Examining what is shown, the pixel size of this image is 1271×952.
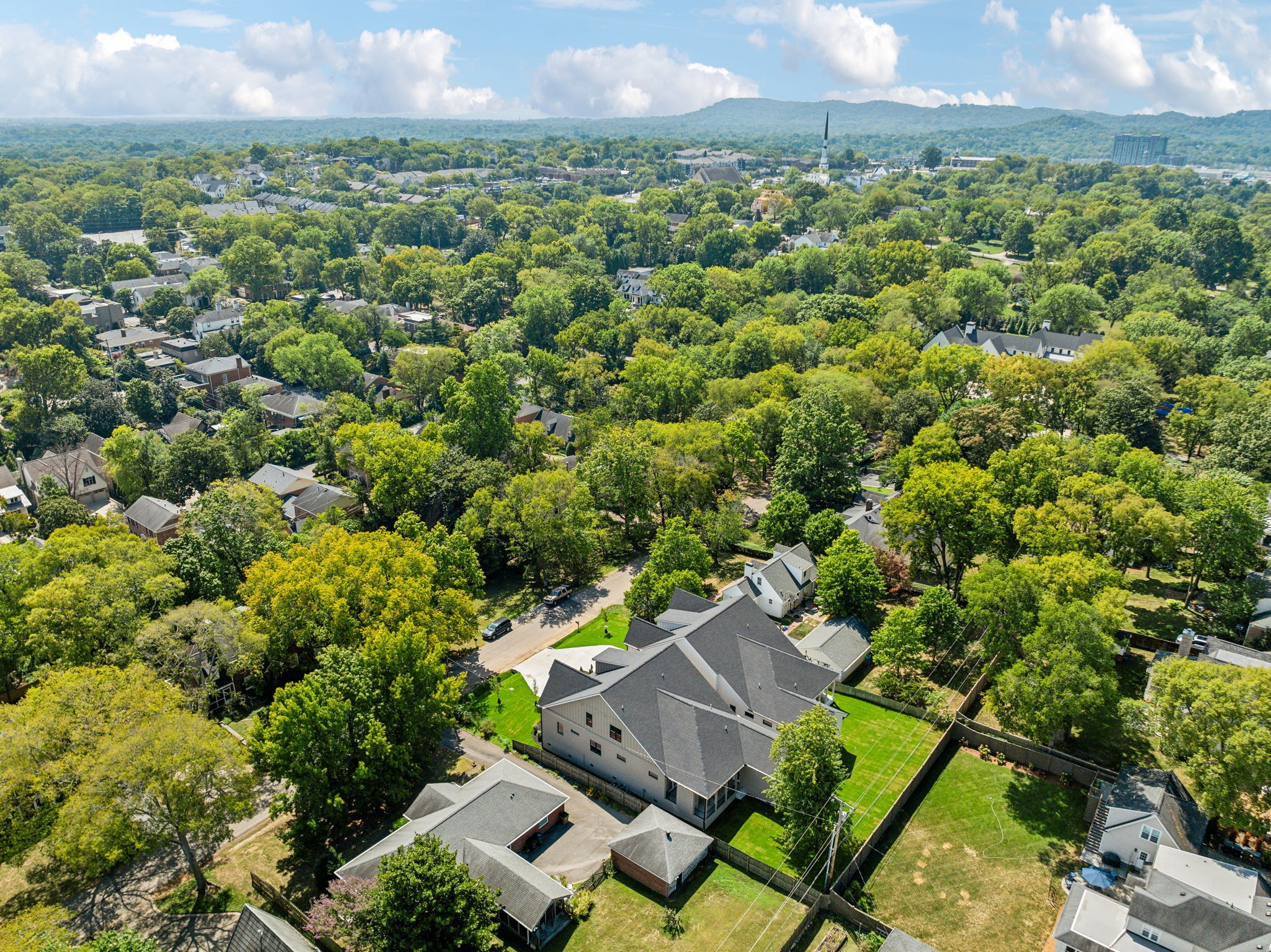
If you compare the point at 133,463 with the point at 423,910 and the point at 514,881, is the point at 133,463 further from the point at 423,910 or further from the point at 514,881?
the point at 423,910

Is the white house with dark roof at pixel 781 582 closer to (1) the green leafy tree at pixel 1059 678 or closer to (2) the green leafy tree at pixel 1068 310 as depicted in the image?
(1) the green leafy tree at pixel 1059 678

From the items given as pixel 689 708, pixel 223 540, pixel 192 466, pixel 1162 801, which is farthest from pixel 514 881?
pixel 192 466

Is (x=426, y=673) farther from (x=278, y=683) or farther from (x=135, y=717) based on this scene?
(x=278, y=683)

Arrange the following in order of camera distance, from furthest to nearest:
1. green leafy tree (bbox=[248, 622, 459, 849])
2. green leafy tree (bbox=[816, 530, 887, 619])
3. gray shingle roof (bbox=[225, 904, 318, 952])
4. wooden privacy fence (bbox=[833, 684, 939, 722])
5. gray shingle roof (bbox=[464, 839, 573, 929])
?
green leafy tree (bbox=[816, 530, 887, 619]), wooden privacy fence (bbox=[833, 684, 939, 722]), green leafy tree (bbox=[248, 622, 459, 849]), gray shingle roof (bbox=[464, 839, 573, 929]), gray shingle roof (bbox=[225, 904, 318, 952])

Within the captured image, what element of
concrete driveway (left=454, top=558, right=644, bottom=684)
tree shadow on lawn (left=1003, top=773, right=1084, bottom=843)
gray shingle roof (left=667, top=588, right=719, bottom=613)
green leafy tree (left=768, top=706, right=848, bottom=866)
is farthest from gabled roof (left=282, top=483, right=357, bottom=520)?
tree shadow on lawn (left=1003, top=773, right=1084, bottom=843)

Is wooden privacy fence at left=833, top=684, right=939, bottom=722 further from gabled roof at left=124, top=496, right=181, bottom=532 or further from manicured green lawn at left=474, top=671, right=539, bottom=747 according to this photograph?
gabled roof at left=124, top=496, right=181, bottom=532

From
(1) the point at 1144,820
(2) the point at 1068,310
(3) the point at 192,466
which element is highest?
(2) the point at 1068,310

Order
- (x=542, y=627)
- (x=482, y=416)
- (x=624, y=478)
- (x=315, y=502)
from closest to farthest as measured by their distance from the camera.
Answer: (x=542, y=627), (x=624, y=478), (x=315, y=502), (x=482, y=416)

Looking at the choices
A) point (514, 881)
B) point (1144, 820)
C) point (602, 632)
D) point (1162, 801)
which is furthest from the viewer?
point (602, 632)
